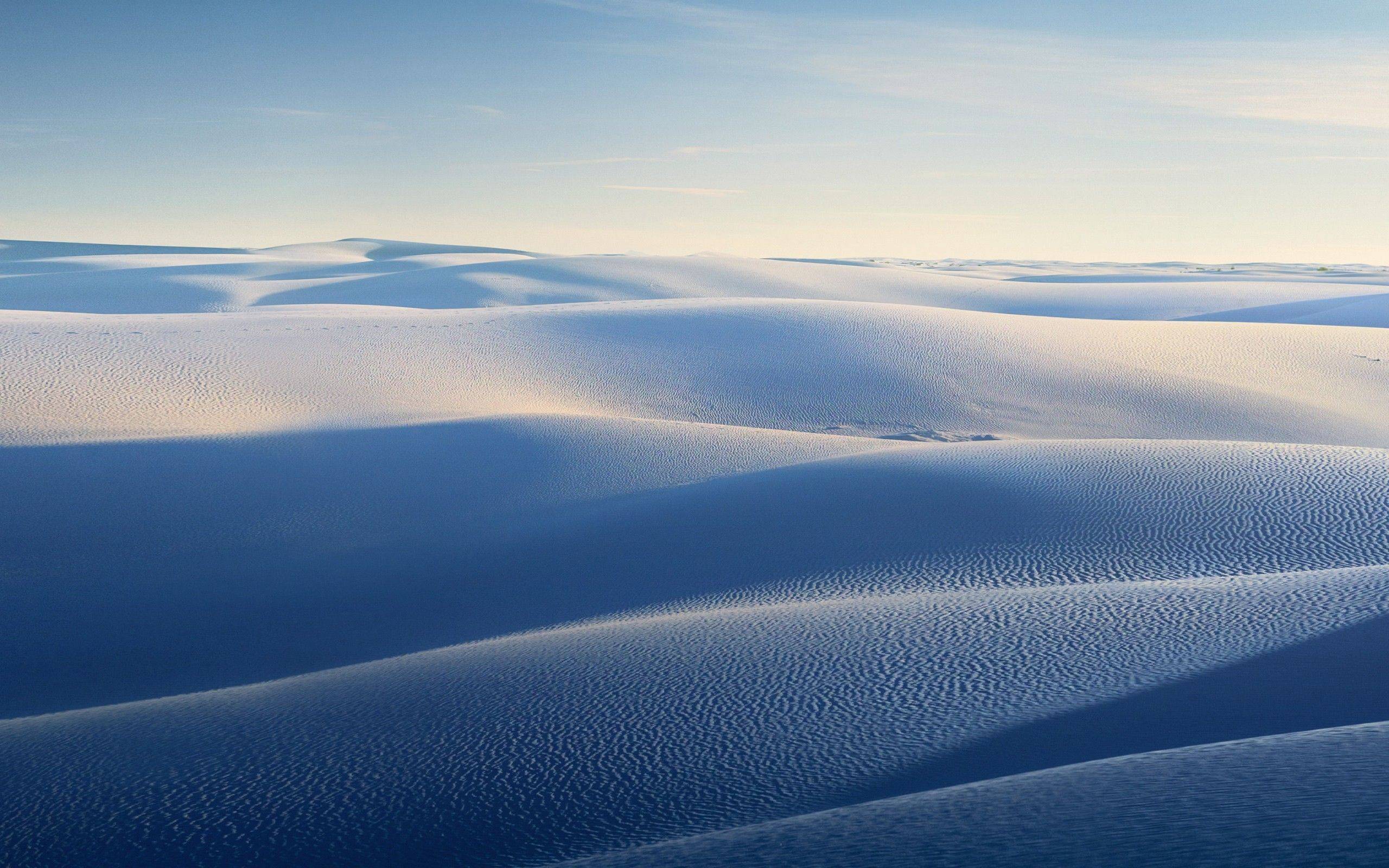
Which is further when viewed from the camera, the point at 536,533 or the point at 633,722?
the point at 536,533

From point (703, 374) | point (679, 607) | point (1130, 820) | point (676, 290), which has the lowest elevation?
point (679, 607)

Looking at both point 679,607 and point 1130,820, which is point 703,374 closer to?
point 679,607

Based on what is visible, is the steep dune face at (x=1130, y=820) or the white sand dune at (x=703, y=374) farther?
the white sand dune at (x=703, y=374)

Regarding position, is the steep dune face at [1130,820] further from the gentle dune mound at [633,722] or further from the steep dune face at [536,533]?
the steep dune face at [536,533]

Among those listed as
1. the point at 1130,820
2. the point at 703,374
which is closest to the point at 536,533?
the point at 1130,820

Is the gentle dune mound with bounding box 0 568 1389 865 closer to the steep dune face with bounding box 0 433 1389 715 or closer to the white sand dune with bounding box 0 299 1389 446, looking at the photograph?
the steep dune face with bounding box 0 433 1389 715

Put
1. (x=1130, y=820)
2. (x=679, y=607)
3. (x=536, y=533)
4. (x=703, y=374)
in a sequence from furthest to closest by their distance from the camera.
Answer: (x=703, y=374) < (x=536, y=533) < (x=679, y=607) < (x=1130, y=820)

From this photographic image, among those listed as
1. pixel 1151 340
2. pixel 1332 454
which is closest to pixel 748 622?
pixel 1332 454

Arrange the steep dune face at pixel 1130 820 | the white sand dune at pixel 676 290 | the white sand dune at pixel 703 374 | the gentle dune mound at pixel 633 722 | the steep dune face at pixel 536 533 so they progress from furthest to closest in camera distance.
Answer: the white sand dune at pixel 676 290, the white sand dune at pixel 703 374, the steep dune face at pixel 536 533, the gentle dune mound at pixel 633 722, the steep dune face at pixel 1130 820

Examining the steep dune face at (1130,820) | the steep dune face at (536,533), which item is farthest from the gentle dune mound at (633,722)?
the steep dune face at (536,533)
